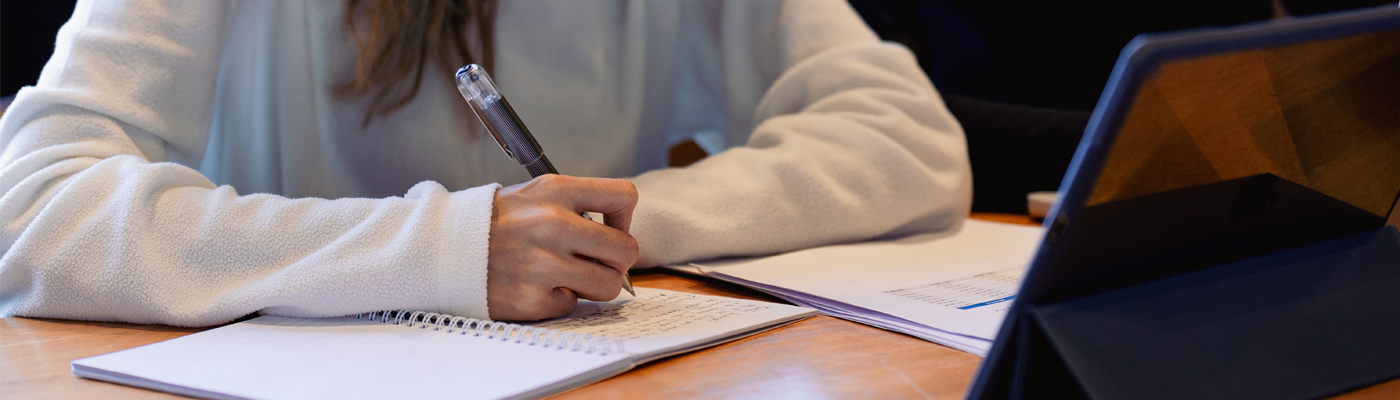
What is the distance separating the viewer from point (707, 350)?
41 cm

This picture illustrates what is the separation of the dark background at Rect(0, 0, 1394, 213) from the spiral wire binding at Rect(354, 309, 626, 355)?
A: 32.8 inches

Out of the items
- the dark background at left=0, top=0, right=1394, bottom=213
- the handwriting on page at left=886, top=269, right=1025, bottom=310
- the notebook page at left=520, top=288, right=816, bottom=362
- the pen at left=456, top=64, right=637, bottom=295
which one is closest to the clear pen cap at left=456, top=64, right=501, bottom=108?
the pen at left=456, top=64, right=637, bottom=295

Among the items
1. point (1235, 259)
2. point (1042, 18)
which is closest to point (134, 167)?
point (1235, 259)

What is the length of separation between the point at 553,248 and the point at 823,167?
1.08 ft

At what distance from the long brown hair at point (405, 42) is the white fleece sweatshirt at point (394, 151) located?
0.02 metres

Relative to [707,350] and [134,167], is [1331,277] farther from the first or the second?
[134,167]

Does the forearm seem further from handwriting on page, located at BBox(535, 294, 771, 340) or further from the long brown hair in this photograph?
the long brown hair

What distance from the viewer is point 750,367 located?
1.26 ft

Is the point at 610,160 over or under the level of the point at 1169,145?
under

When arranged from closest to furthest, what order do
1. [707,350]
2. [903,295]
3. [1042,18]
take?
[707,350] < [903,295] < [1042,18]

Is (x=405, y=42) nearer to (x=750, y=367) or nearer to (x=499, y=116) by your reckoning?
(x=499, y=116)

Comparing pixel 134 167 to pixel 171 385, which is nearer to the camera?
pixel 171 385

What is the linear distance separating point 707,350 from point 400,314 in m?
0.18

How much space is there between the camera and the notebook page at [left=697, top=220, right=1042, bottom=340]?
1.56 feet
